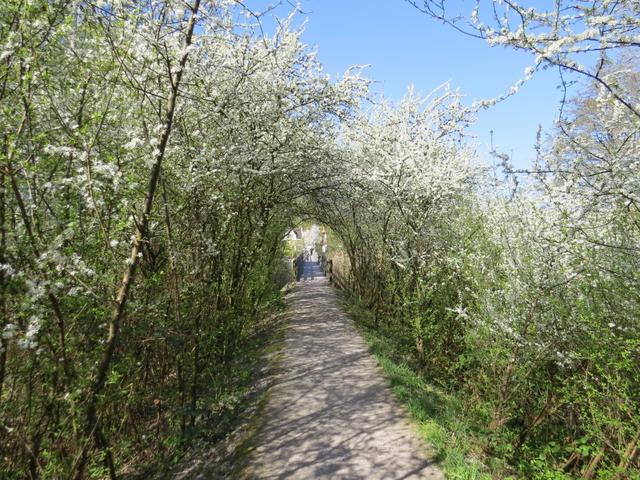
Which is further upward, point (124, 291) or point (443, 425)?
point (124, 291)

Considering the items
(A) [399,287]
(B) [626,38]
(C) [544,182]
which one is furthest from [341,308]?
(B) [626,38]

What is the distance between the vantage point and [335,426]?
5.20 m

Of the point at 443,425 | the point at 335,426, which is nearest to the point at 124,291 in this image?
the point at 335,426

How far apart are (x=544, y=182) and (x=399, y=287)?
19.8ft

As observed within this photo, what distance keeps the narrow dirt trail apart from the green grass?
5.5 inches

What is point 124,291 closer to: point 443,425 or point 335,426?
point 335,426

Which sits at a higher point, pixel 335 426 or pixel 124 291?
pixel 124 291

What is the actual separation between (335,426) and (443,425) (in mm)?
1369

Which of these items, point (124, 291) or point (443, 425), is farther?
point (443, 425)

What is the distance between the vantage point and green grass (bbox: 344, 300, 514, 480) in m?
4.24

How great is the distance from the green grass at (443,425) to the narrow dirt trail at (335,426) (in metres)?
0.14

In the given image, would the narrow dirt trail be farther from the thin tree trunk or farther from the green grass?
the thin tree trunk

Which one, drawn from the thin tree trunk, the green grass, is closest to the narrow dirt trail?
the green grass

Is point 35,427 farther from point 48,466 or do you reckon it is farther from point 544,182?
point 544,182
